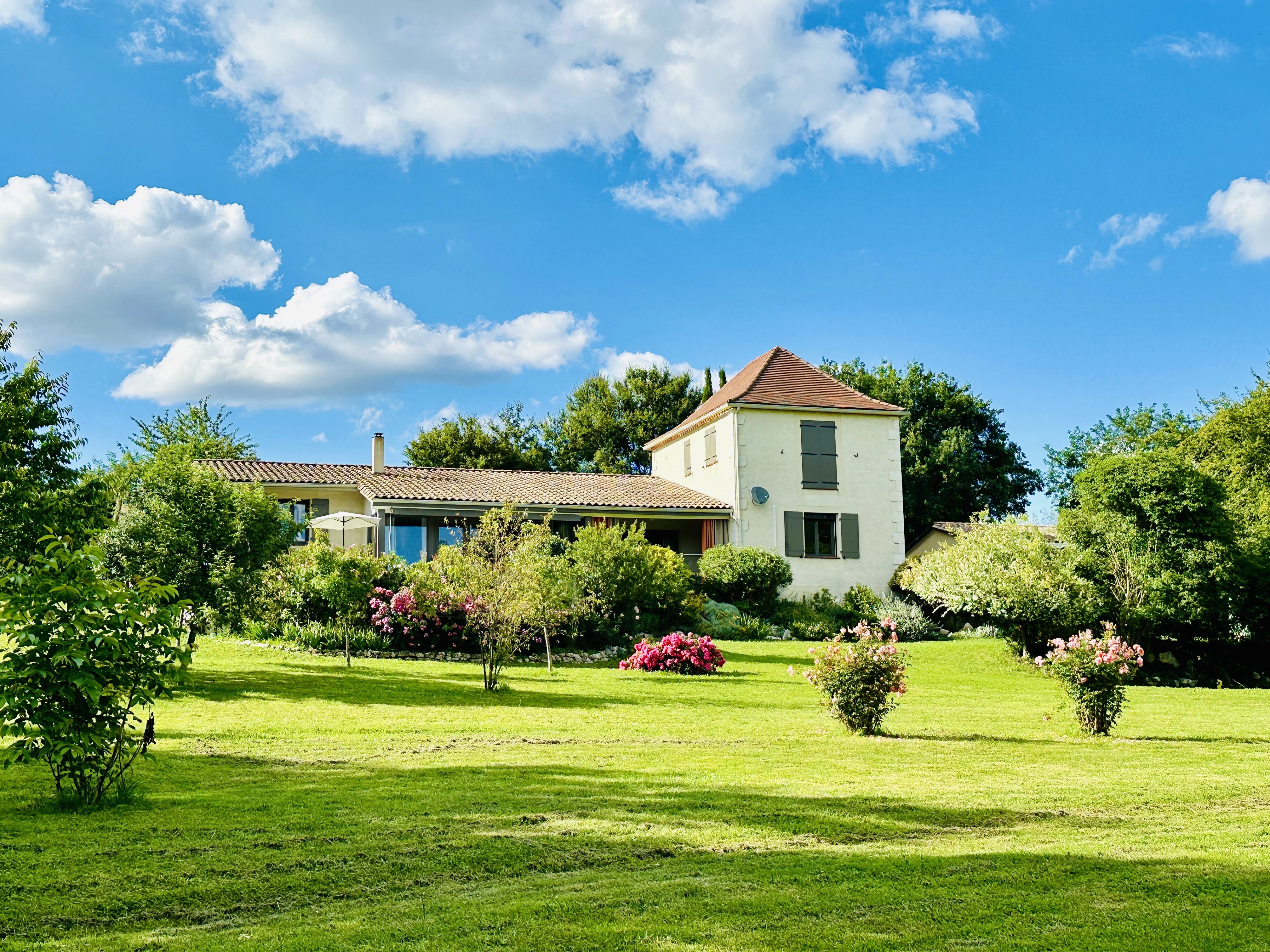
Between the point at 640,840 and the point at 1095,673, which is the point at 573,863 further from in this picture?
the point at 1095,673

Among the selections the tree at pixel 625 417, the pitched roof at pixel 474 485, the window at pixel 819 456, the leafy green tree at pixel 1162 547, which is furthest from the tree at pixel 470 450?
the leafy green tree at pixel 1162 547

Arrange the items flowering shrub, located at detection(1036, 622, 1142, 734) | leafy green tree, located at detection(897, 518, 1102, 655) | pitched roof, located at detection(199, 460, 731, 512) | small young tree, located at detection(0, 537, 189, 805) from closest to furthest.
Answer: small young tree, located at detection(0, 537, 189, 805)
flowering shrub, located at detection(1036, 622, 1142, 734)
leafy green tree, located at detection(897, 518, 1102, 655)
pitched roof, located at detection(199, 460, 731, 512)

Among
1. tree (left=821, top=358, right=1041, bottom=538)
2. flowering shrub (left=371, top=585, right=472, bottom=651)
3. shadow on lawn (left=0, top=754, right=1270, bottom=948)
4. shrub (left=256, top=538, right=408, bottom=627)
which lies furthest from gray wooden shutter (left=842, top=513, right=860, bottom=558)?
shadow on lawn (left=0, top=754, right=1270, bottom=948)

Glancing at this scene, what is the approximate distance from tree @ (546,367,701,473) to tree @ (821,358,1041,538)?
8190 millimetres

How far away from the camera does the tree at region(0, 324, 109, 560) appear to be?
13094 mm

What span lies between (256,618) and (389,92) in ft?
37.3

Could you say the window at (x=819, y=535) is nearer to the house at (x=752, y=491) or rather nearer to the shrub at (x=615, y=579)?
the house at (x=752, y=491)

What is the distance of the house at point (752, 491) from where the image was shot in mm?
31422

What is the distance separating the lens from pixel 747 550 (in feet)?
95.8

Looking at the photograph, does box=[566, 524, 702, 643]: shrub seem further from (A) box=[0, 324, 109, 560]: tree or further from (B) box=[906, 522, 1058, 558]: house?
(B) box=[906, 522, 1058, 558]: house

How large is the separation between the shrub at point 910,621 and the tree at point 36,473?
20149 mm

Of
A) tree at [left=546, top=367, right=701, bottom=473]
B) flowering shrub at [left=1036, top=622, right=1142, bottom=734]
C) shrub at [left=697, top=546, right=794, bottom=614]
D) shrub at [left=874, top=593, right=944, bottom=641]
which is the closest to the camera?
flowering shrub at [left=1036, top=622, right=1142, bottom=734]

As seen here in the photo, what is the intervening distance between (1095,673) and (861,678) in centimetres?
291

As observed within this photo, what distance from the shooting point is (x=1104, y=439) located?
53.0 meters
